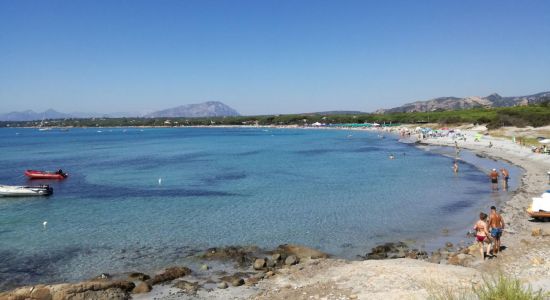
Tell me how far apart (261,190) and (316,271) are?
2033 cm

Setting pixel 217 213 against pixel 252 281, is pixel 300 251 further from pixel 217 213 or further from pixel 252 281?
pixel 217 213

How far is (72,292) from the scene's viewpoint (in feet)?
47.5

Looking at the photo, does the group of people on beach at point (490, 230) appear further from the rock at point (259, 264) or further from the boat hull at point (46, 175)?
the boat hull at point (46, 175)

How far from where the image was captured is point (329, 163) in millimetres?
56844

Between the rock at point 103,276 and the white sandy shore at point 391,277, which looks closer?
the white sandy shore at point 391,277

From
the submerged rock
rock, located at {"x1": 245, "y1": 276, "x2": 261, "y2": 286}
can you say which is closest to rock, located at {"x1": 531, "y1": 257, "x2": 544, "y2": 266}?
rock, located at {"x1": 245, "y1": 276, "x2": 261, "y2": 286}

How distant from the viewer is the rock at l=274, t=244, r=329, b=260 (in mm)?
18578

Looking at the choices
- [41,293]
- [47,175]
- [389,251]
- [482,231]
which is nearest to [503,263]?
[482,231]

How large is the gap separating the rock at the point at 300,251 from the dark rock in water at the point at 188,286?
4.77 metres

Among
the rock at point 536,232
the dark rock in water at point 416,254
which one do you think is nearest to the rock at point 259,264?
the dark rock in water at point 416,254

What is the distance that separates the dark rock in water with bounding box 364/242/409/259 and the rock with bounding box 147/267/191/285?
759 centimetres

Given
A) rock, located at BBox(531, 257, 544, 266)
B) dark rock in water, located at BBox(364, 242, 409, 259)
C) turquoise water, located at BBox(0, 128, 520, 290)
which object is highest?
rock, located at BBox(531, 257, 544, 266)

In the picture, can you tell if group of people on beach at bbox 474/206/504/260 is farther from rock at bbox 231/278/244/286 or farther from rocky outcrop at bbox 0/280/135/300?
rocky outcrop at bbox 0/280/135/300

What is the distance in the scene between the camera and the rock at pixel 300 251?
18578mm
